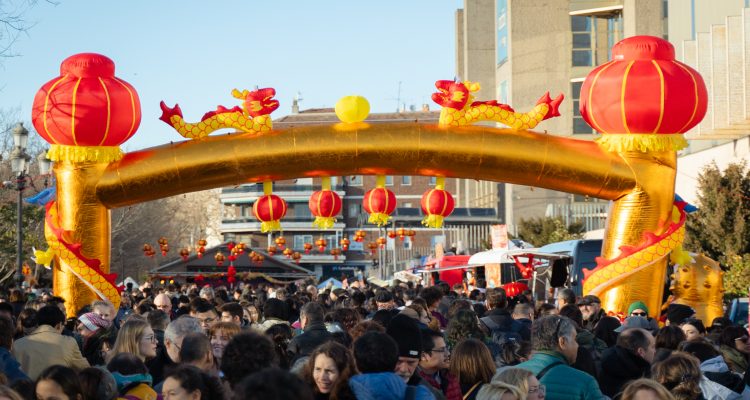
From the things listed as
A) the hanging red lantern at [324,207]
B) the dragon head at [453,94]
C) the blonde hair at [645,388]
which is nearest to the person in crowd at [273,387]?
the blonde hair at [645,388]

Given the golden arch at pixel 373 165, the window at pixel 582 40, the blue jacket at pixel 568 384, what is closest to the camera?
the blue jacket at pixel 568 384

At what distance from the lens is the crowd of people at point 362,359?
627cm

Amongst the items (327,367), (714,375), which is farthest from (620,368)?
(327,367)

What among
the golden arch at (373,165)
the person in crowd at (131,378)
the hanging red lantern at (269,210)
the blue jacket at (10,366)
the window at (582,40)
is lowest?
the blue jacket at (10,366)

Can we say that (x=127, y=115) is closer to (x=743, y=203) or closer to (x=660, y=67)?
(x=660, y=67)

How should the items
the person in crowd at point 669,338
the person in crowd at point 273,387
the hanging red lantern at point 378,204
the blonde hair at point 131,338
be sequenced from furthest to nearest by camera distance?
the hanging red lantern at point 378,204, the person in crowd at point 669,338, the blonde hair at point 131,338, the person in crowd at point 273,387

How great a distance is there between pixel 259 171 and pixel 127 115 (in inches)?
84.5

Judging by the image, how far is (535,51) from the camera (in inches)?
2512

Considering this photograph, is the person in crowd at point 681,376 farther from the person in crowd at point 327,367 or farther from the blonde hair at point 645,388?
the person in crowd at point 327,367

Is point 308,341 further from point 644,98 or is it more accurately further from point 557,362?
point 644,98

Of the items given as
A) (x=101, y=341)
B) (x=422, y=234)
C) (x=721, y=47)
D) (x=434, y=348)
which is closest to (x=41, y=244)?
(x=721, y=47)

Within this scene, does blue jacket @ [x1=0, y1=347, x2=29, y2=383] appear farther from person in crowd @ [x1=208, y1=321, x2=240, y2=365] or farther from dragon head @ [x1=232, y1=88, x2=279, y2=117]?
dragon head @ [x1=232, y1=88, x2=279, y2=117]

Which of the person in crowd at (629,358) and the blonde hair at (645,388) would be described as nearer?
the blonde hair at (645,388)

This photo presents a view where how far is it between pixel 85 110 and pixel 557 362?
1185 centimetres
